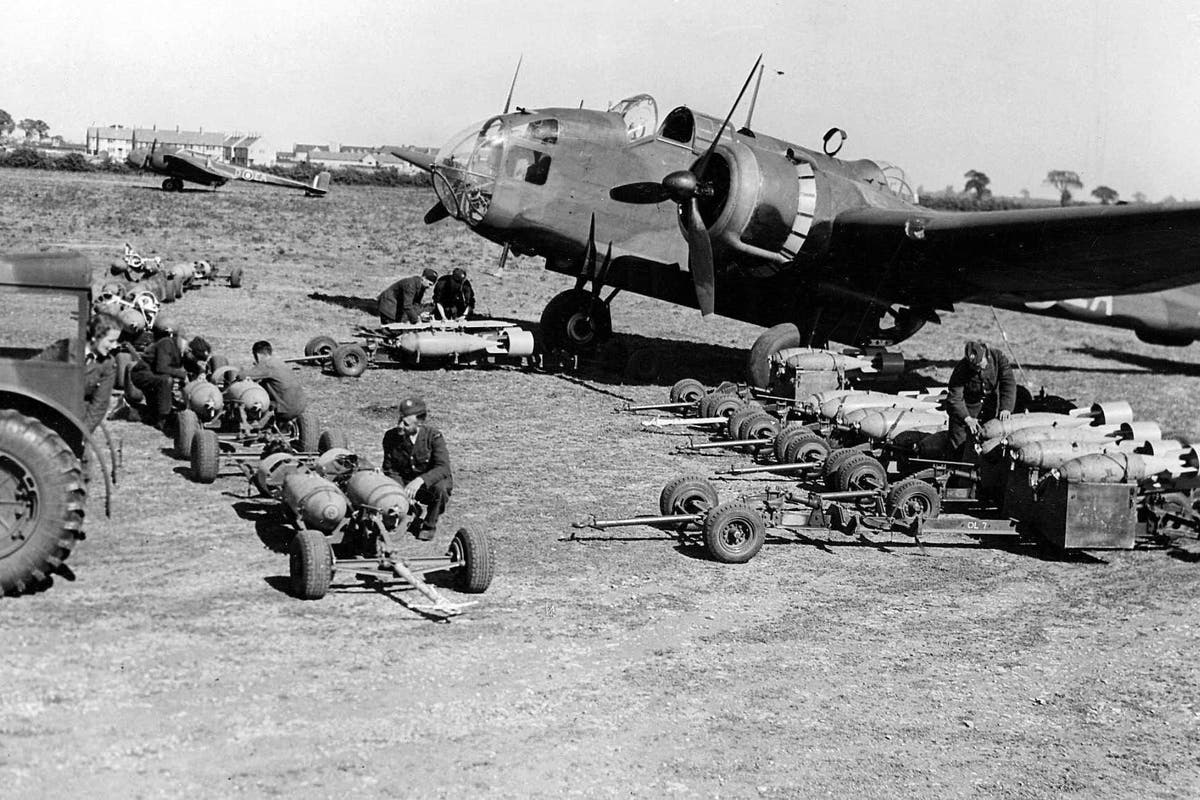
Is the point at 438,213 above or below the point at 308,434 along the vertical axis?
above

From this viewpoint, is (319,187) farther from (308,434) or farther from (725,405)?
(308,434)

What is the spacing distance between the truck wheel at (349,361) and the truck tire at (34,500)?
961 centimetres

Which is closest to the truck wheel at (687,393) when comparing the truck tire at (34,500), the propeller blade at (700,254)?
the propeller blade at (700,254)

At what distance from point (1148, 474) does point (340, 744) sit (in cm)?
810

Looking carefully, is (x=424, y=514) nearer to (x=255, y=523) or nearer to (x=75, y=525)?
(x=255, y=523)

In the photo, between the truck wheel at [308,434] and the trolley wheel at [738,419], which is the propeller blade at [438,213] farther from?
the truck wheel at [308,434]

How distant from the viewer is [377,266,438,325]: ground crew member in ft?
63.2

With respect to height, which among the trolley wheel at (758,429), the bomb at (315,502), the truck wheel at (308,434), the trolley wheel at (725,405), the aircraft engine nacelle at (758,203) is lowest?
the bomb at (315,502)

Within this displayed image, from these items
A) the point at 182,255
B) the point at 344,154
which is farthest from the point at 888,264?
the point at 344,154

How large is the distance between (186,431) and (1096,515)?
9151 millimetres

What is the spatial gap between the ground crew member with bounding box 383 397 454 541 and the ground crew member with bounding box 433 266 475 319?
884cm

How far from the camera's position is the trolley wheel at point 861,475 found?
39.7 feet

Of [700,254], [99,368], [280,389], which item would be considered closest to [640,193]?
[700,254]

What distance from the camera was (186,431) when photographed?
12.7 m
